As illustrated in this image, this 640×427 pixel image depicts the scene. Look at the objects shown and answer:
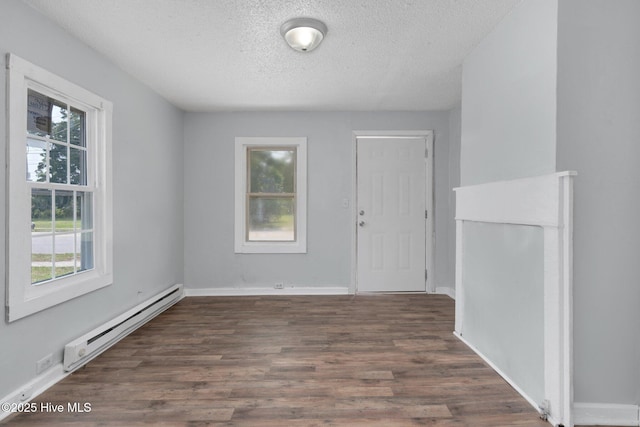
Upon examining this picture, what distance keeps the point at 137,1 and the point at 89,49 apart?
877mm

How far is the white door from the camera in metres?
4.34

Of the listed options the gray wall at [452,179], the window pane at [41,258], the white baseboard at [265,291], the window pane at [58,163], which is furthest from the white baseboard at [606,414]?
the window pane at [58,163]

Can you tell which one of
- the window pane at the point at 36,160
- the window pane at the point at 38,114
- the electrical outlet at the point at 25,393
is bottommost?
the electrical outlet at the point at 25,393

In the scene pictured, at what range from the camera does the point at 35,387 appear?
1.98m

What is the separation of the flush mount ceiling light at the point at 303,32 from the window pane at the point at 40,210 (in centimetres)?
194

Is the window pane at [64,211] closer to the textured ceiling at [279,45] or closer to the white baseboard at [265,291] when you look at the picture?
the textured ceiling at [279,45]

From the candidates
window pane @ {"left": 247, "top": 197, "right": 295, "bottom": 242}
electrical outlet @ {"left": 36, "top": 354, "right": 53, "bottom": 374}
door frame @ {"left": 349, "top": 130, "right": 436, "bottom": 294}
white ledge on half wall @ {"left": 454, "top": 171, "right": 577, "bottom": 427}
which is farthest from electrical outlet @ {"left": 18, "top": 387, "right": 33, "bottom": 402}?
door frame @ {"left": 349, "top": 130, "right": 436, "bottom": 294}

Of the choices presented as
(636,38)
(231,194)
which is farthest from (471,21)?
(231,194)

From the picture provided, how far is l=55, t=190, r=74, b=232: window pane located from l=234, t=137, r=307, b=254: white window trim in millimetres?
2047

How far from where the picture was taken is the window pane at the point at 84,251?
253 cm

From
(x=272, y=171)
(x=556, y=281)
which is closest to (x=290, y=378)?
(x=556, y=281)

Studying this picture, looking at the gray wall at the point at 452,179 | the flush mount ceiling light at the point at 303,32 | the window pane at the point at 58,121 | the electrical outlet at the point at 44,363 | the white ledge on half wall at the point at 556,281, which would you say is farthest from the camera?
the gray wall at the point at 452,179

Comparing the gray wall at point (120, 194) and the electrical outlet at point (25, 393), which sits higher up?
the gray wall at point (120, 194)

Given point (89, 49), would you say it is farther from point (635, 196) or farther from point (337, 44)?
point (635, 196)
